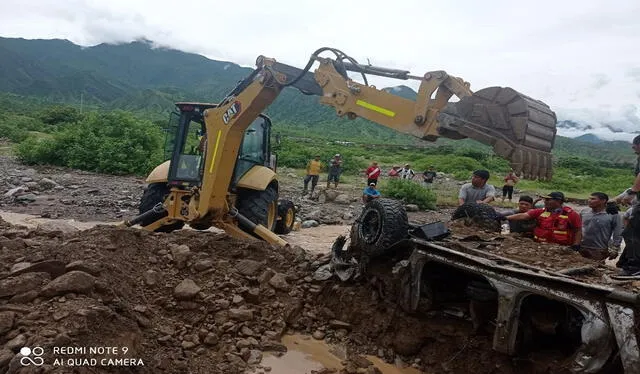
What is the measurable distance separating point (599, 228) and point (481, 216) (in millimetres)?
1884

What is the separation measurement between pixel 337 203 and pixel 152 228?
885 cm

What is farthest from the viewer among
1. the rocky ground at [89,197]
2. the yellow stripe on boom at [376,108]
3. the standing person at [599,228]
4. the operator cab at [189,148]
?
the rocky ground at [89,197]

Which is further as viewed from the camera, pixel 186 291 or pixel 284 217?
pixel 284 217

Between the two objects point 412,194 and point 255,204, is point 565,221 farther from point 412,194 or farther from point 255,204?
point 412,194

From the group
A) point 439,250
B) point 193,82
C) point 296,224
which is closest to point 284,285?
point 439,250

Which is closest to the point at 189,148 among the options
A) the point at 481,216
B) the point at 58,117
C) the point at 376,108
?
the point at 376,108

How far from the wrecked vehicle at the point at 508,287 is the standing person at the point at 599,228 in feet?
6.37

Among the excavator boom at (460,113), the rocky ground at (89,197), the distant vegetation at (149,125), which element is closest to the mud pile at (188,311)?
the excavator boom at (460,113)

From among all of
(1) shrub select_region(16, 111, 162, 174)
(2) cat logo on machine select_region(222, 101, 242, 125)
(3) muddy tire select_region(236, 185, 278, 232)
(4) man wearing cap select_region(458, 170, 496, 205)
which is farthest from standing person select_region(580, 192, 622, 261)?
(1) shrub select_region(16, 111, 162, 174)

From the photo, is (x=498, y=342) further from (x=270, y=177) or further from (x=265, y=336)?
(x=270, y=177)

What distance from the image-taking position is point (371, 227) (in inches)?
194

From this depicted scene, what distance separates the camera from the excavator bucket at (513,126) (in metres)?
4.18

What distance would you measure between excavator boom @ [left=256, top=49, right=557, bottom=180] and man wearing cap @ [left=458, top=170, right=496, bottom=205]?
2.26m

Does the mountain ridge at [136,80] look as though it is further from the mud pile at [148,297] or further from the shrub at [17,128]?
the mud pile at [148,297]
